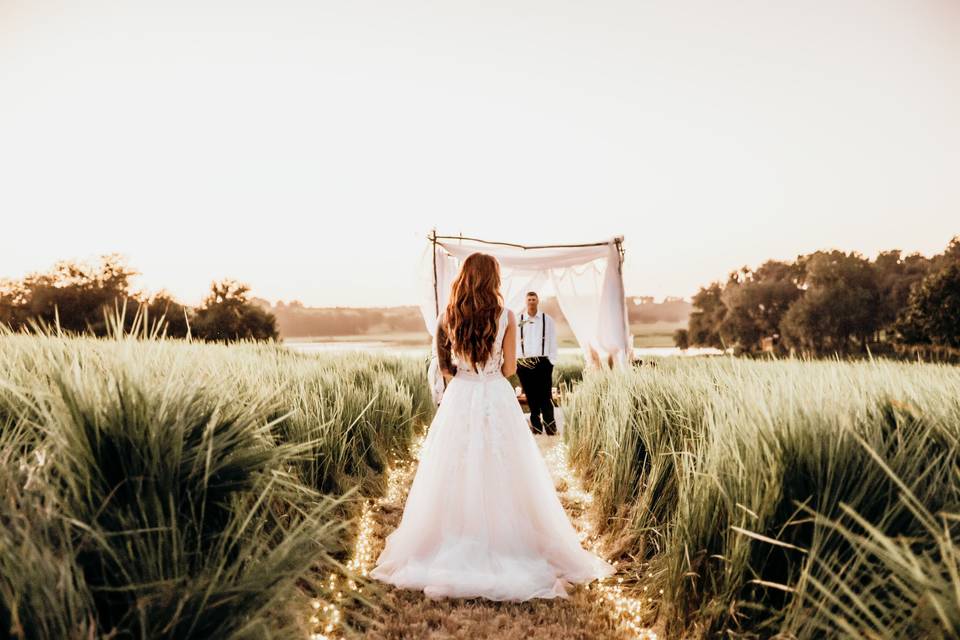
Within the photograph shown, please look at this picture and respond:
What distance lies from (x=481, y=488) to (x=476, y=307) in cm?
125

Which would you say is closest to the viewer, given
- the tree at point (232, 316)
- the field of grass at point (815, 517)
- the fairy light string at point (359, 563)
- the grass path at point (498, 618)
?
the field of grass at point (815, 517)

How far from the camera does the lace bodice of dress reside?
3.94 meters

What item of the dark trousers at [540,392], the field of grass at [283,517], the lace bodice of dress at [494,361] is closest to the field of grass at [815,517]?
the field of grass at [283,517]

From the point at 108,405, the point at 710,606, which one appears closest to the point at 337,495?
the point at 108,405

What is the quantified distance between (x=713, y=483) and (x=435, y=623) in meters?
1.67

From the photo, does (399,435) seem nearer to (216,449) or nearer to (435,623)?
(435,623)

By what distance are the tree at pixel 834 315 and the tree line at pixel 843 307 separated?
0.19ft

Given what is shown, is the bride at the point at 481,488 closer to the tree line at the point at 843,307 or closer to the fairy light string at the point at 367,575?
the fairy light string at the point at 367,575

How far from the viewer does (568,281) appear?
421 inches

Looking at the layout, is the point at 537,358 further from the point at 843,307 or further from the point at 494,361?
the point at 843,307

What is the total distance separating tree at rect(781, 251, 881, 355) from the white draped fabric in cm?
3310

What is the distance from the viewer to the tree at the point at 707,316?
1745 inches

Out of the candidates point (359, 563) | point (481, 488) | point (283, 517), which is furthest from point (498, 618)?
point (283, 517)

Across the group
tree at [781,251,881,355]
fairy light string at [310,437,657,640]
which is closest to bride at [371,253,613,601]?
fairy light string at [310,437,657,640]
